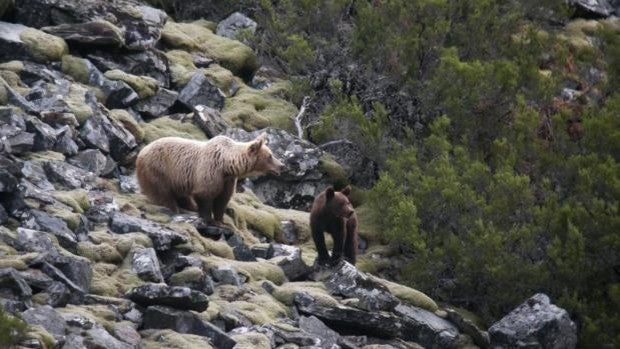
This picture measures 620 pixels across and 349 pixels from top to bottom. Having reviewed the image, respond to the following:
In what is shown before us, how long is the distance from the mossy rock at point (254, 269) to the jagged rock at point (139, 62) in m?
7.73

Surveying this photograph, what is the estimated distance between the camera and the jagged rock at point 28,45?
78.0 ft

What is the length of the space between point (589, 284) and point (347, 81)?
8.20 meters

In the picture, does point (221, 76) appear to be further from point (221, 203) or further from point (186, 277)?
point (186, 277)

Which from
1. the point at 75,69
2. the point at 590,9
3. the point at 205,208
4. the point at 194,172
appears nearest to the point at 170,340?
the point at 205,208

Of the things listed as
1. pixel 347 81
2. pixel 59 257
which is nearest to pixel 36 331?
pixel 59 257

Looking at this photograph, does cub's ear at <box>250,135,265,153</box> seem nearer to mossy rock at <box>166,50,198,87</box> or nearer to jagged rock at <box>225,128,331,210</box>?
jagged rock at <box>225,128,331,210</box>

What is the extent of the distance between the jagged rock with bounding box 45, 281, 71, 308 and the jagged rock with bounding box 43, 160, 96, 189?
4.33m

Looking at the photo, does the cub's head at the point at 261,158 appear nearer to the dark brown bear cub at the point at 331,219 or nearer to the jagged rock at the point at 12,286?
the dark brown bear cub at the point at 331,219

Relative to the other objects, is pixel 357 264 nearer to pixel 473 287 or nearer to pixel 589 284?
pixel 473 287

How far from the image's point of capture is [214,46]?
1179 inches

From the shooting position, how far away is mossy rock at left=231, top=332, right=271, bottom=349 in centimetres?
1589

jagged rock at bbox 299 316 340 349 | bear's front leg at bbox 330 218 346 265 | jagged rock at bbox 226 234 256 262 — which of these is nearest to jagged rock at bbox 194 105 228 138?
bear's front leg at bbox 330 218 346 265

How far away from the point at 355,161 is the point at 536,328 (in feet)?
25.5

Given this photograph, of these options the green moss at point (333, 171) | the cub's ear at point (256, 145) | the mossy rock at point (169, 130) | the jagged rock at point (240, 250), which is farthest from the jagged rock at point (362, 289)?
the green moss at point (333, 171)
